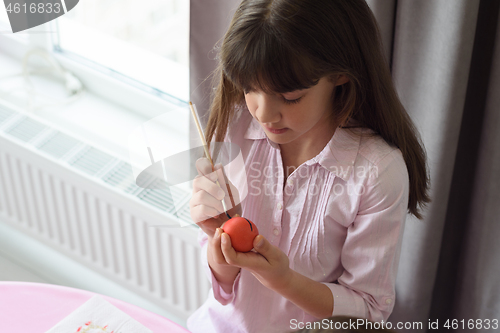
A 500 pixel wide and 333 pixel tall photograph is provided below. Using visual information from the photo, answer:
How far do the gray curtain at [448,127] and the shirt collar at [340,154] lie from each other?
0.31m

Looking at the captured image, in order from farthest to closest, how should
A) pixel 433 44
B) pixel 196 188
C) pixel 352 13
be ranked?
pixel 433 44 < pixel 196 188 < pixel 352 13

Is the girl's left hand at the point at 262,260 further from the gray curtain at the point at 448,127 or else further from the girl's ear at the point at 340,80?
the gray curtain at the point at 448,127

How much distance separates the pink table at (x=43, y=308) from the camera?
98 centimetres

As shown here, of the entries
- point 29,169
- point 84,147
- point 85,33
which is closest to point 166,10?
point 85,33

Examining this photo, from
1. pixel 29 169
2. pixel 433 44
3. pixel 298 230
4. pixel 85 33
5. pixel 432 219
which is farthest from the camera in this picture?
pixel 85 33

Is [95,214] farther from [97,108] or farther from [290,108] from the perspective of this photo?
[290,108]

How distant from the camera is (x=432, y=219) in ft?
4.07

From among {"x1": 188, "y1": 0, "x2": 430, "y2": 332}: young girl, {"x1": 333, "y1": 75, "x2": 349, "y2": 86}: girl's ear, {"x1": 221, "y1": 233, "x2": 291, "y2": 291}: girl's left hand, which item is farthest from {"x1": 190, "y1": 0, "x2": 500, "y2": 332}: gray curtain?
{"x1": 221, "y1": 233, "x2": 291, "y2": 291}: girl's left hand

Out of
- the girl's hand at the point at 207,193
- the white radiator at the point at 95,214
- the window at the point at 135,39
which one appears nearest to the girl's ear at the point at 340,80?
the girl's hand at the point at 207,193

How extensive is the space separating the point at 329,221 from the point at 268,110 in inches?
10.7

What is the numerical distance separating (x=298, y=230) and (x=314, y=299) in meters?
0.14

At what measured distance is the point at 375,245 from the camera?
35.0 inches

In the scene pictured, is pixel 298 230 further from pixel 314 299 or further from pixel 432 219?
pixel 432 219

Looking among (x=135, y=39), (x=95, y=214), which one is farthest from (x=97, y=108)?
(x=95, y=214)
